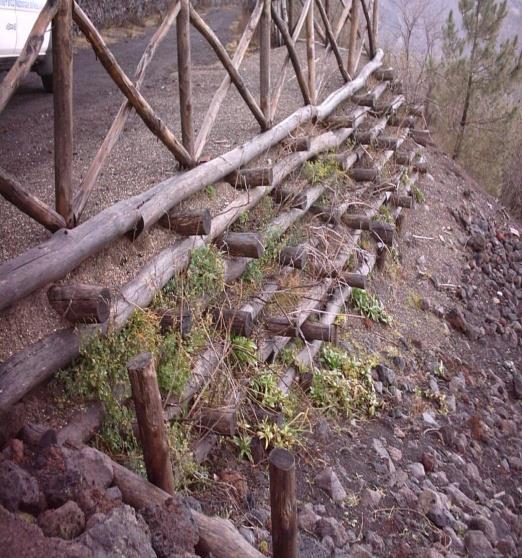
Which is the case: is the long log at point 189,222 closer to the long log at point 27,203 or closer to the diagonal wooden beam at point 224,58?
the long log at point 27,203

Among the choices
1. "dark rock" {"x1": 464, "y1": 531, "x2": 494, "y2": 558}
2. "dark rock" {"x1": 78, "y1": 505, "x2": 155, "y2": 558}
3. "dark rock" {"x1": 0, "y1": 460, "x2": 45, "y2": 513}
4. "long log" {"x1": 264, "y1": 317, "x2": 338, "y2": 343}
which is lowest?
"dark rock" {"x1": 464, "y1": 531, "x2": 494, "y2": 558}

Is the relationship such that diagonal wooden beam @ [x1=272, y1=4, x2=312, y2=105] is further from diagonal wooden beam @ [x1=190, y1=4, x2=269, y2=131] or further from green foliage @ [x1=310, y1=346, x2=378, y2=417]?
green foliage @ [x1=310, y1=346, x2=378, y2=417]

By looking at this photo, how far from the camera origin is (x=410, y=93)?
39.1ft

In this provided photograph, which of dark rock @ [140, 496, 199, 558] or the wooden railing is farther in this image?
the wooden railing

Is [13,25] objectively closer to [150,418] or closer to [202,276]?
[202,276]

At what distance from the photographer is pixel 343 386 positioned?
216 inches

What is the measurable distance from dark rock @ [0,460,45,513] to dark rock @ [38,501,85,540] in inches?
3.1

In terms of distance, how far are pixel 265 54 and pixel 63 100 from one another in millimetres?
3209

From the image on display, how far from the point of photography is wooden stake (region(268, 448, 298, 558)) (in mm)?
2592

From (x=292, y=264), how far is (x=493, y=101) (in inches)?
478

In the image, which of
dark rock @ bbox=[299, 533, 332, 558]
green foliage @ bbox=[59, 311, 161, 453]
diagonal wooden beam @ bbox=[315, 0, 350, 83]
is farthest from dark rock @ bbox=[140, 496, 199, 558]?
diagonal wooden beam @ bbox=[315, 0, 350, 83]

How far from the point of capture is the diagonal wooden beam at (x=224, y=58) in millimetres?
5305

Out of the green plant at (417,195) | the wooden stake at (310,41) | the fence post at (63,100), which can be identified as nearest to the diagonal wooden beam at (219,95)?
the wooden stake at (310,41)

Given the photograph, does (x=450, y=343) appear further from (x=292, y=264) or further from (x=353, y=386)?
(x=292, y=264)
